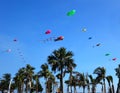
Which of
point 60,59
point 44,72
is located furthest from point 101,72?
point 60,59

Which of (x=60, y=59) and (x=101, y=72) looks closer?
(x=60, y=59)

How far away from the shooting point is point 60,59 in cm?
6606

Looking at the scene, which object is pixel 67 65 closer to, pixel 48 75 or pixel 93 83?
pixel 48 75

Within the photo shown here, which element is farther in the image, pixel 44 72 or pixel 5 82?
pixel 5 82

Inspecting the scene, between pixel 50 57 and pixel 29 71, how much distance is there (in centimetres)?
2318

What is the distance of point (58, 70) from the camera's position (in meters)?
65.6

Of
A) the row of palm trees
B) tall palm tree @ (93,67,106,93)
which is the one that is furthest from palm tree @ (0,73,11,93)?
tall palm tree @ (93,67,106,93)

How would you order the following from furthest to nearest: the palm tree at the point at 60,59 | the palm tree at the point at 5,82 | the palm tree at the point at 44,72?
the palm tree at the point at 5,82 < the palm tree at the point at 44,72 < the palm tree at the point at 60,59

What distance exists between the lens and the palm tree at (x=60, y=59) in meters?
65.4

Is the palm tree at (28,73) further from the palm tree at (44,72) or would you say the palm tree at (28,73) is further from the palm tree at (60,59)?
the palm tree at (60,59)

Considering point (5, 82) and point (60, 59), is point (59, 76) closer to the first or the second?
point (60, 59)

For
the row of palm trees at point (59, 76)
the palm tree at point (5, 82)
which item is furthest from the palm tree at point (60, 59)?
the palm tree at point (5, 82)

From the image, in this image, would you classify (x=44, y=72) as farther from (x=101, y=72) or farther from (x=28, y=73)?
(x=101, y=72)

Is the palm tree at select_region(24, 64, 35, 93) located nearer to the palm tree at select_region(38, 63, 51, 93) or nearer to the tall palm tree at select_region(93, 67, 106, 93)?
the palm tree at select_region(38, 63, 51, 93)
